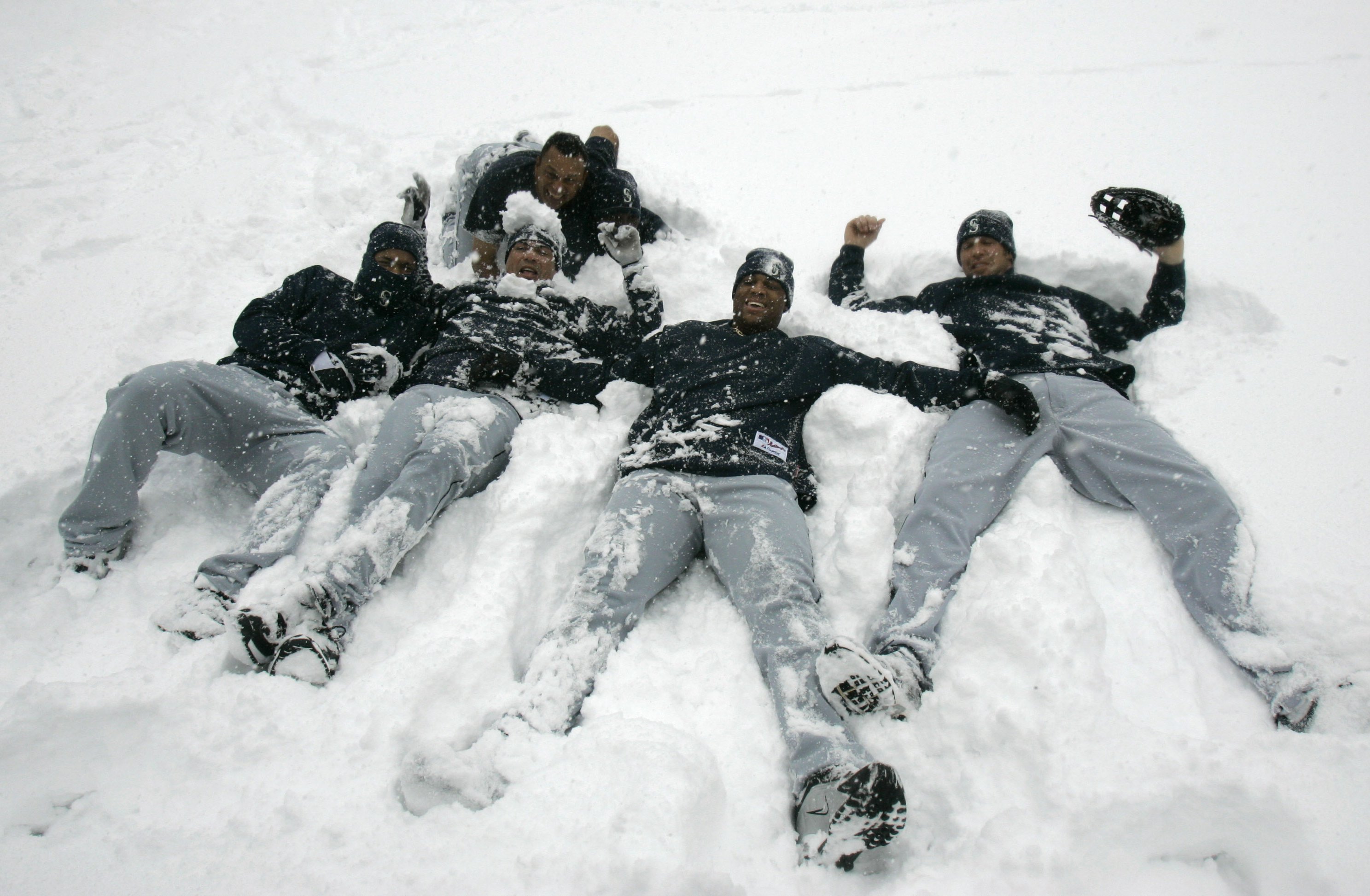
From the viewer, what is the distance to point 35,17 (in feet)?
21.0

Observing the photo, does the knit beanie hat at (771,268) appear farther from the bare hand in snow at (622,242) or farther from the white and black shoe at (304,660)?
the white and black shoe at (304,660)

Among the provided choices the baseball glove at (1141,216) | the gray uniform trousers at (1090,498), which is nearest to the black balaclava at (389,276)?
the gray uniform trousers at (1090,498)

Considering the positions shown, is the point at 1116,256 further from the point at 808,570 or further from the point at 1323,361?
the point at 808,570

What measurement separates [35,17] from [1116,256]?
9.76m

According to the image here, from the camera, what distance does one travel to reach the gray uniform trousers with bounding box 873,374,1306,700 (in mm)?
1781

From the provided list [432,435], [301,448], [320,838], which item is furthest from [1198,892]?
[301,448]

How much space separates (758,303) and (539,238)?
113cm

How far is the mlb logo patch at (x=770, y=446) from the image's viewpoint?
7.58ft

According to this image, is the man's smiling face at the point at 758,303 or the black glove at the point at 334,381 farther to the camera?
the man's smiling face at the point at 758,303

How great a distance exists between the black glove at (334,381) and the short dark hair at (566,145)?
1.58 m

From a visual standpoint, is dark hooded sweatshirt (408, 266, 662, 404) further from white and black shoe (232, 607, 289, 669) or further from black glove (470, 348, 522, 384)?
white and black shoe (232, 607, 289, 669)

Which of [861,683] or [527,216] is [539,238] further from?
[861,683]

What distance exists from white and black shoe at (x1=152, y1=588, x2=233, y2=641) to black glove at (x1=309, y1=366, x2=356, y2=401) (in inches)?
38.4

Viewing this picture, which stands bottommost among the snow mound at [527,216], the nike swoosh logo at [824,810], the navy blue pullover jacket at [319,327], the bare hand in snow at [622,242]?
the nike swoosh logo at [824,810]
